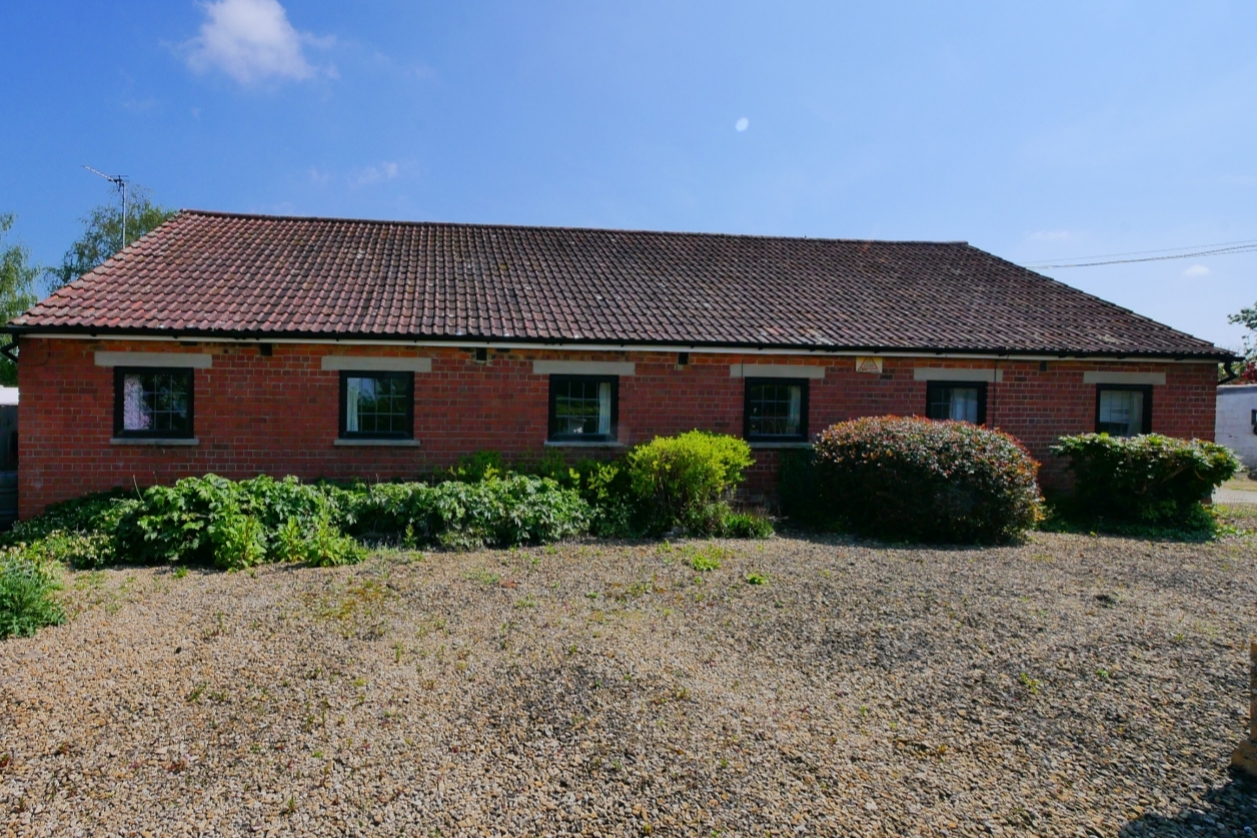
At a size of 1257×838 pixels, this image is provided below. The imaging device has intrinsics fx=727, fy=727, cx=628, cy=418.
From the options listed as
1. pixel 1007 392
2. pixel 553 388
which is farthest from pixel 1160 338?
pixel 553 388

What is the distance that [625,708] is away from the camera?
4.27 metres

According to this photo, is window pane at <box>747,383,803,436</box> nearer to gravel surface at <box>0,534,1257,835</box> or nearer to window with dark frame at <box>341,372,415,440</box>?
gravel surface at <box>0,534,1257,835</box>

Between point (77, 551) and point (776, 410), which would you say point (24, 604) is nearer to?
point (77, 551)

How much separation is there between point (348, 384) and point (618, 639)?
290 inches

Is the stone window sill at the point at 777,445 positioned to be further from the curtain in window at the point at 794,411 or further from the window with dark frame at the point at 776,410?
the curtain in window at the point at 794,411

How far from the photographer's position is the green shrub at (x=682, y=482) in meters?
9.62

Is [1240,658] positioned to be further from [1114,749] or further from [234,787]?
[234,787]

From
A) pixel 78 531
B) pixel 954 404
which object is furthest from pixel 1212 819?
pixel 78 531

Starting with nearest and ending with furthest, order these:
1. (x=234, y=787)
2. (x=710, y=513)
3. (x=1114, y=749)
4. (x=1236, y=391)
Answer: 1. (x=234, y=787)
2. (x=1114, y=749)
3. (x=710, y=513)
4. (x=1236, y=391)

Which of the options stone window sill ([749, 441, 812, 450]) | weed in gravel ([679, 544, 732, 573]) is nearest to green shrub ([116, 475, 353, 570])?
weed in gravel ([679, 544, 732, 573])

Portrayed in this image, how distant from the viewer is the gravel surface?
3.28m

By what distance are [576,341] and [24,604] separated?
7141mm

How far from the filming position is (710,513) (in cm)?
981

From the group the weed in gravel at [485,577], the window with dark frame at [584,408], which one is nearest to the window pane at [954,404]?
the window with dark frame at [584,408]
